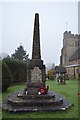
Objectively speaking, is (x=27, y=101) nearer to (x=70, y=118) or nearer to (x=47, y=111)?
(x=47, y=111)

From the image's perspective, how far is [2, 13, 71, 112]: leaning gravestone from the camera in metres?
6.81

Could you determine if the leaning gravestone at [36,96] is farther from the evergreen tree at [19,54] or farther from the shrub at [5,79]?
the evergreen tree at [19,54]

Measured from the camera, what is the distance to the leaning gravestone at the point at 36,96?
681 cm

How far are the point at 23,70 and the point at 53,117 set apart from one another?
647 inches

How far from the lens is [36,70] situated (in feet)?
30.3

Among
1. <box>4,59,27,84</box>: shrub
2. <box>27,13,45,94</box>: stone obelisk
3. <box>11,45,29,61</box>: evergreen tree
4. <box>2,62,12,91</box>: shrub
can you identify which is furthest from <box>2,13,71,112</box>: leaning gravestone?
<box>11,45,29,61</box>: evergreen tree

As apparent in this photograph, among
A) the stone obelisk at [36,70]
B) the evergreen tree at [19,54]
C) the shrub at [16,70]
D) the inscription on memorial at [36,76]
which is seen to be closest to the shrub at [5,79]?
the stone obelisk at [36,70]

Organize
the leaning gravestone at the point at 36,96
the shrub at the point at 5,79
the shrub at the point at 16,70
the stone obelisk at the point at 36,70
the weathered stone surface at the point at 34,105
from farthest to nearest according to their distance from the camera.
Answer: the shrub at the point at 16,70 → the shrub at the point at 5,79 → the stone obelisk at the point at 36,70 → the leaning gravestone at the point at 36,96 → the weathered stone surface at the point at 34,105

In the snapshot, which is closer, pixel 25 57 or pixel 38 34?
pixel 38 34

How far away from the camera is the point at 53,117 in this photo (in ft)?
18.9

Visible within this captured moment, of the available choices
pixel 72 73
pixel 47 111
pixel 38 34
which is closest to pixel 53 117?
pixel 47 111

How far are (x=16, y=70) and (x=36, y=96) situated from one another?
1274 cm

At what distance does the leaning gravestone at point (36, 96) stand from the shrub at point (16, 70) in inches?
413

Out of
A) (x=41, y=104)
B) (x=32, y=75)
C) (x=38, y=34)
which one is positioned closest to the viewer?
(x=41, y=104)
